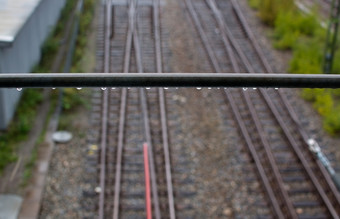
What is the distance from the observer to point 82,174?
8.02 metres

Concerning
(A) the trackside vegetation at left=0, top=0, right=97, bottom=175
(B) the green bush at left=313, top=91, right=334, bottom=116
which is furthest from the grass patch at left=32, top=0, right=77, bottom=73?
(B) the green bush at left=313, top=91, right=334, bottom=116

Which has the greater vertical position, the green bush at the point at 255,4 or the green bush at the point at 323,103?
the green bush at the point at 323,103

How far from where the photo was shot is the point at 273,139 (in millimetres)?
8992

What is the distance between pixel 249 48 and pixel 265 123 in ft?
13.2

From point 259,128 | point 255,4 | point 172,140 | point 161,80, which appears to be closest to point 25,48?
point 172,140

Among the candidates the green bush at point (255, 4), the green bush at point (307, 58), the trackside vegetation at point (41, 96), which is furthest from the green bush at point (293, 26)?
the trackside vegetation at point (41, 96)

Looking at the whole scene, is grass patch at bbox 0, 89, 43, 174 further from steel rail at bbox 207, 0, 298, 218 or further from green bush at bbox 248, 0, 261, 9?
green bush at bbox 248, 0, 261, 9

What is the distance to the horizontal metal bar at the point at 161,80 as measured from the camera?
1.34m

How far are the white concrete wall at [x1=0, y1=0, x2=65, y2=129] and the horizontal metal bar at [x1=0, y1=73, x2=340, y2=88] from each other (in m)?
7.04

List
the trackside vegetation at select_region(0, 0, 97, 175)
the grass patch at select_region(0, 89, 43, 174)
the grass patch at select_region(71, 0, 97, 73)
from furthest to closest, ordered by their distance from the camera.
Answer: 1. the grass patch at select_region(71, 0, 97, 73)
2. the trackside vegetation at select_region(0, 0, 97, 175)
3. the grass patch at select_region(0, 89, 43, 174)

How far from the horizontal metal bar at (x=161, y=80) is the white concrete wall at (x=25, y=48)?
23.1 feet

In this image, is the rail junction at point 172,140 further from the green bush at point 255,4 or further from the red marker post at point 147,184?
the green bush at point 255,4

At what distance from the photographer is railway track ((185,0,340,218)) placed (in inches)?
290

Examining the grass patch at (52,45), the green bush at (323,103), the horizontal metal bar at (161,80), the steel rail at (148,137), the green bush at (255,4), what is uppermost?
the horizontal metal bar at (161,80)
